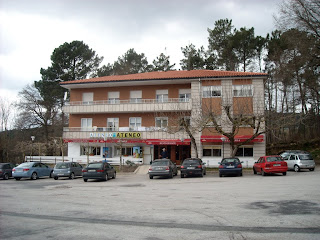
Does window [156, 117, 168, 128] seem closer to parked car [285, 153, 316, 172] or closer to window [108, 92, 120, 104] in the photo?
window [108, 92, 120, 104]

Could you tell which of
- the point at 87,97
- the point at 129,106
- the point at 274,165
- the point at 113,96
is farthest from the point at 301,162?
the point at 87,97

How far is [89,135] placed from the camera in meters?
35.9

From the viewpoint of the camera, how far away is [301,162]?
2566 centimetres

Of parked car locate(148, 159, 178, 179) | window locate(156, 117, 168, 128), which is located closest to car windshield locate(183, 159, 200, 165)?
parked car locate(148, 159, 178, 179)

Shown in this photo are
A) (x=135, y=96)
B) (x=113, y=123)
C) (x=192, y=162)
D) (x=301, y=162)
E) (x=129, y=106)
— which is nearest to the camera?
(x=192, y=162)

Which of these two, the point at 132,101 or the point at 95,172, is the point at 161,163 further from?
the point at 132,101

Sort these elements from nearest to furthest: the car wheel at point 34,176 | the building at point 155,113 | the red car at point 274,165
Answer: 1. the red car at point 274,165
2. the car wheel at point 34,176
3. the building at point 155,113

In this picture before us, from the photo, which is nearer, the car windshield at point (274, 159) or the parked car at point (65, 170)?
the car windshield at point (274, 159)

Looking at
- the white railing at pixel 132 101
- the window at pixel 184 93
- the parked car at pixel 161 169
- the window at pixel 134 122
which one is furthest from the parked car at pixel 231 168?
the window at pixel 134 122

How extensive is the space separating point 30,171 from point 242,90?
22.1 m

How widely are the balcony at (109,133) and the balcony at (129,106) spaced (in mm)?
2165

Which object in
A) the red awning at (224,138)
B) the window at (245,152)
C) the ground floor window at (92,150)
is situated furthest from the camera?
the ground floor window at (92,150)

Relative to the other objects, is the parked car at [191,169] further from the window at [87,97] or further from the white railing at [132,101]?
the window at [87,97]

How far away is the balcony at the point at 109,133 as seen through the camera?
33594 mm
